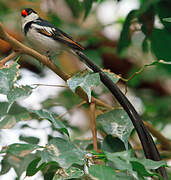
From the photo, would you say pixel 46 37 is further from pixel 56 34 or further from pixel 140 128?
pixel 140 128

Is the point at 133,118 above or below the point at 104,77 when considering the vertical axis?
below

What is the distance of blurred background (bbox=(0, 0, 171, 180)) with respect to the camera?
3.75 ft

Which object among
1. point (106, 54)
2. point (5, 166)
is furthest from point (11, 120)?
point (106, 54)

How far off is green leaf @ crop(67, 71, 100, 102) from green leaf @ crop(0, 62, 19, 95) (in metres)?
0.12

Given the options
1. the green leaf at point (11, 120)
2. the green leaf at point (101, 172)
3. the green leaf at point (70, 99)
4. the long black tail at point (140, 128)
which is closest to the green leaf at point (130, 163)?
the green leaf at point (101, 172)

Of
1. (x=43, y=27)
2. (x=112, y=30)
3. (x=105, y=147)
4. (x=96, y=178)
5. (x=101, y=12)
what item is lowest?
(x=96, y=178)

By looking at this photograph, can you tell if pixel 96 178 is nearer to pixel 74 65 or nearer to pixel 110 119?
pixel 110 119

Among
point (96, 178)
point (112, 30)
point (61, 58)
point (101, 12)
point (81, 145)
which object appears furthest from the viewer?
point (101, 12)

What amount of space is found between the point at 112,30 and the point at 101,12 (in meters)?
0.41

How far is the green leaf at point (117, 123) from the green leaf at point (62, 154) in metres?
0.18

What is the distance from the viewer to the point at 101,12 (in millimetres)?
2965

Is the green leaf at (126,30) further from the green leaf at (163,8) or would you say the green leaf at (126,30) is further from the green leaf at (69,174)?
the green leaf at (69,174)

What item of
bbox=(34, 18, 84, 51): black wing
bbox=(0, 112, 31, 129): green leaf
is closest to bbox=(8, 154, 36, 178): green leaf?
bbox=(0, 112, 31, 129): green leaf

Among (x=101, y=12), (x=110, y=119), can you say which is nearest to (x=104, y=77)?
(x=110, y=119)
